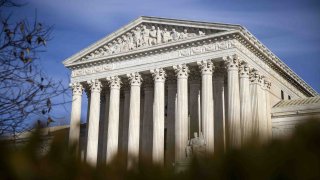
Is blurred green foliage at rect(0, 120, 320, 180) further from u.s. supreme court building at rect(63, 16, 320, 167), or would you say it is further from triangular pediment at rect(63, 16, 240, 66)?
triangular pediment at rect(63, 16, 240, 66)

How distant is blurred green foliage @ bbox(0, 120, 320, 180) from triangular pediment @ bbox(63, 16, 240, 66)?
3325 cm

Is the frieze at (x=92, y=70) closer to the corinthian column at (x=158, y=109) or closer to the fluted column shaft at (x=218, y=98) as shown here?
the corinthian column at (x=158, y=109)

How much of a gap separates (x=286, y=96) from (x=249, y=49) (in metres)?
11.8

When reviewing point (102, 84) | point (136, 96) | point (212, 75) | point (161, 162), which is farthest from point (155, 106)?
point (161, 162)

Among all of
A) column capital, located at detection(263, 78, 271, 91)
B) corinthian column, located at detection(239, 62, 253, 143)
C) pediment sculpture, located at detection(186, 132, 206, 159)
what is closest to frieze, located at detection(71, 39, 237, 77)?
corinthian column, located at detection(239, 62, 253, 143)

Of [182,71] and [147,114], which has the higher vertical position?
[182,71]

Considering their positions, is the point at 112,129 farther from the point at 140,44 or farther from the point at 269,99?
the point at 269,99

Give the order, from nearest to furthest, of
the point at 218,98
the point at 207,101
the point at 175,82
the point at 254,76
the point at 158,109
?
the point at 207,101 < the point at 158,109 < the point at 254,76 < the point at 218,98 < the point at 175,82

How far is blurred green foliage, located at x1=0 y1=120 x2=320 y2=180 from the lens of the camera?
9.82 ft

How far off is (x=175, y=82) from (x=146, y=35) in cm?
536

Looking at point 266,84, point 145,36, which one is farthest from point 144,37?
point 266,84

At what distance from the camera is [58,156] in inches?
139

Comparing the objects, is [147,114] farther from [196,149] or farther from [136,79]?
[196,149]

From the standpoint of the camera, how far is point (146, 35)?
41.2 meters
